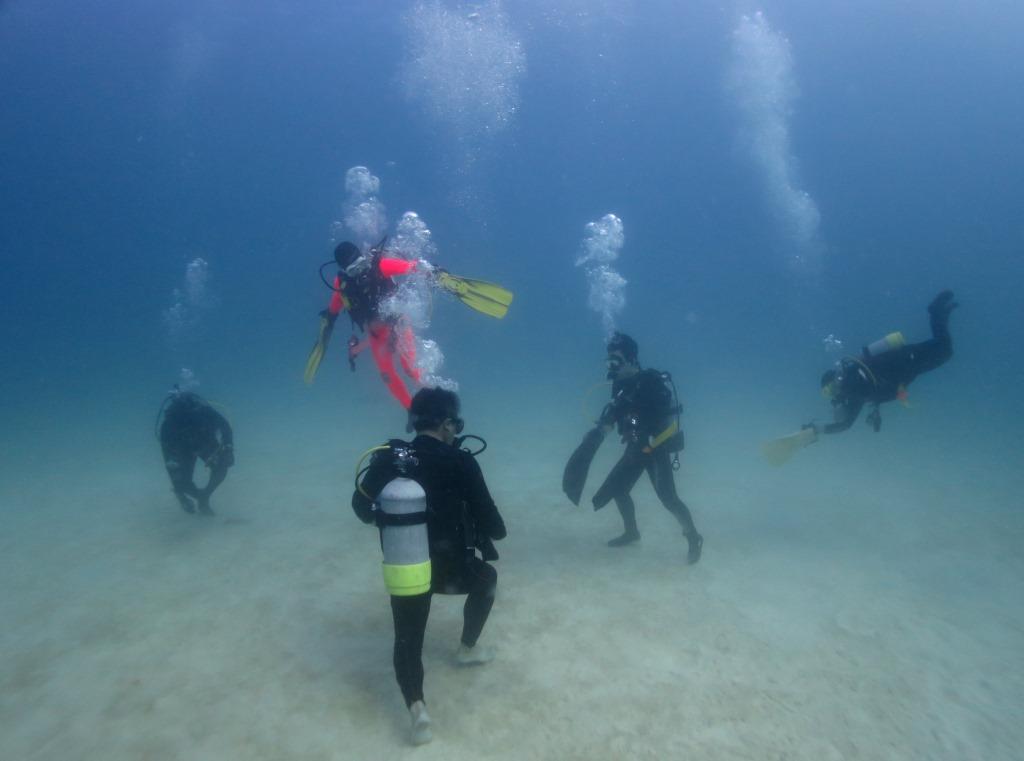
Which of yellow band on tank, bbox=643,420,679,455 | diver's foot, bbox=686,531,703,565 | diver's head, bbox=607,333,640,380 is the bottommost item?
diver's foot, bbox=686,531,703,565

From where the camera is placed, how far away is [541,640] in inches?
186

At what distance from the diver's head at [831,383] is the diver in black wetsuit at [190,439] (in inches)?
354

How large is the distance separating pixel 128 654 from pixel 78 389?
43.2 metres

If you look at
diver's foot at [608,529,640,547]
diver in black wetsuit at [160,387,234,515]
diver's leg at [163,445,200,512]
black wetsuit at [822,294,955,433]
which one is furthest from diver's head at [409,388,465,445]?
black wetsuit at [822,294,955,433]

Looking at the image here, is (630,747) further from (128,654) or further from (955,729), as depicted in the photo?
(128,654)

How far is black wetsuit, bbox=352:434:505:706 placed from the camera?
131 inches

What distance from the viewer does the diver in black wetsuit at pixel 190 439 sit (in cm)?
805

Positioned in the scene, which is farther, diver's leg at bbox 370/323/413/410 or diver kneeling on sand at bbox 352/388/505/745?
diver's leg at bbox 370/323/413/410

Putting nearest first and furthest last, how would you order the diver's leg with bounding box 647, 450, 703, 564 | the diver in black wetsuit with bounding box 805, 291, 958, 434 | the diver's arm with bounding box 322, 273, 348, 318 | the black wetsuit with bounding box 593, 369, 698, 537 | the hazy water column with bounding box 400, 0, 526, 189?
the black wetsuit with bounding box 593, 369, 698, 537
the diver's leg with bounding box 647, 450, 703, 564
the diver's arm with bounding box 322, 273, 348, 318
the diver in black wetsuit with bounding box 805, 291, 958, 434
the hazy water column with bounding box 400, 0, 526, 189

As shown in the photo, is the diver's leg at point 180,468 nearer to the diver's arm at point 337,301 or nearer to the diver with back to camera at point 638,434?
the diver's arm at point 337,301

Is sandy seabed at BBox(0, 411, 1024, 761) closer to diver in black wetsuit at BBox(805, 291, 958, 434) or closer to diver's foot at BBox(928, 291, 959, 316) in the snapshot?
diver in black wetsuit at BBox(805, 291, 958, 434)

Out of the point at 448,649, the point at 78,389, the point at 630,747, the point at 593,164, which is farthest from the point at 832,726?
the point at 593,164

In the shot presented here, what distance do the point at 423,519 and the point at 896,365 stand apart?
7.75m

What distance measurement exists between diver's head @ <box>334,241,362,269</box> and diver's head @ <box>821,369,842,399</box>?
7.07 meters
